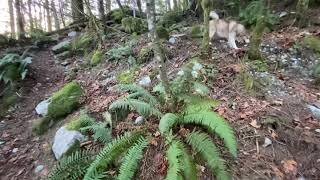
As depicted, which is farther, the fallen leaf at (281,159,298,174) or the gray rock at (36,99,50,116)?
the gray rock at (36,99,50,116)

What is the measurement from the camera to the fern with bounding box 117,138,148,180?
166 inches

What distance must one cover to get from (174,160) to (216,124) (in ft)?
2.28

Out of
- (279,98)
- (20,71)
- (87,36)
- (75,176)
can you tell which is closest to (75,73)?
(20,71)

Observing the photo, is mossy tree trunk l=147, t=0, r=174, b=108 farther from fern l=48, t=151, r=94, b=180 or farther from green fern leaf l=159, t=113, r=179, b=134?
fern l=48, t=151, r=94, b=180

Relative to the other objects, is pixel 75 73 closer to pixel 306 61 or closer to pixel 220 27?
pixel 220 27

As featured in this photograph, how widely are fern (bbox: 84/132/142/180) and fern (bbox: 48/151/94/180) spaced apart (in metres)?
0.23

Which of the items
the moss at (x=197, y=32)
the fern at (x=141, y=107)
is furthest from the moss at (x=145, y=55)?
the fern at (x=141, y=107)

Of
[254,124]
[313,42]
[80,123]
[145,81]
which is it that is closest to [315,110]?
[254,124]

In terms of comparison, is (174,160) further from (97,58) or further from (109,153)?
(97,58)

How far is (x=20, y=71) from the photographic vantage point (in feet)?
26.4

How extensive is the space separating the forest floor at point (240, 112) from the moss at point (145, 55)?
0.29m

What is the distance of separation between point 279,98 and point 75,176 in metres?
3.28

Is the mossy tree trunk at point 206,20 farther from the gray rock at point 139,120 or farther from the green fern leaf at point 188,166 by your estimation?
the green fern leaf at point 188,166

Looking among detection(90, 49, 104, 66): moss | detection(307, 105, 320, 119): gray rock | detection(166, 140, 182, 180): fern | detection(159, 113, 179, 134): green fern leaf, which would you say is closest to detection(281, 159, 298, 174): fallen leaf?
detection(307, 105, 320, 119): gray rock
